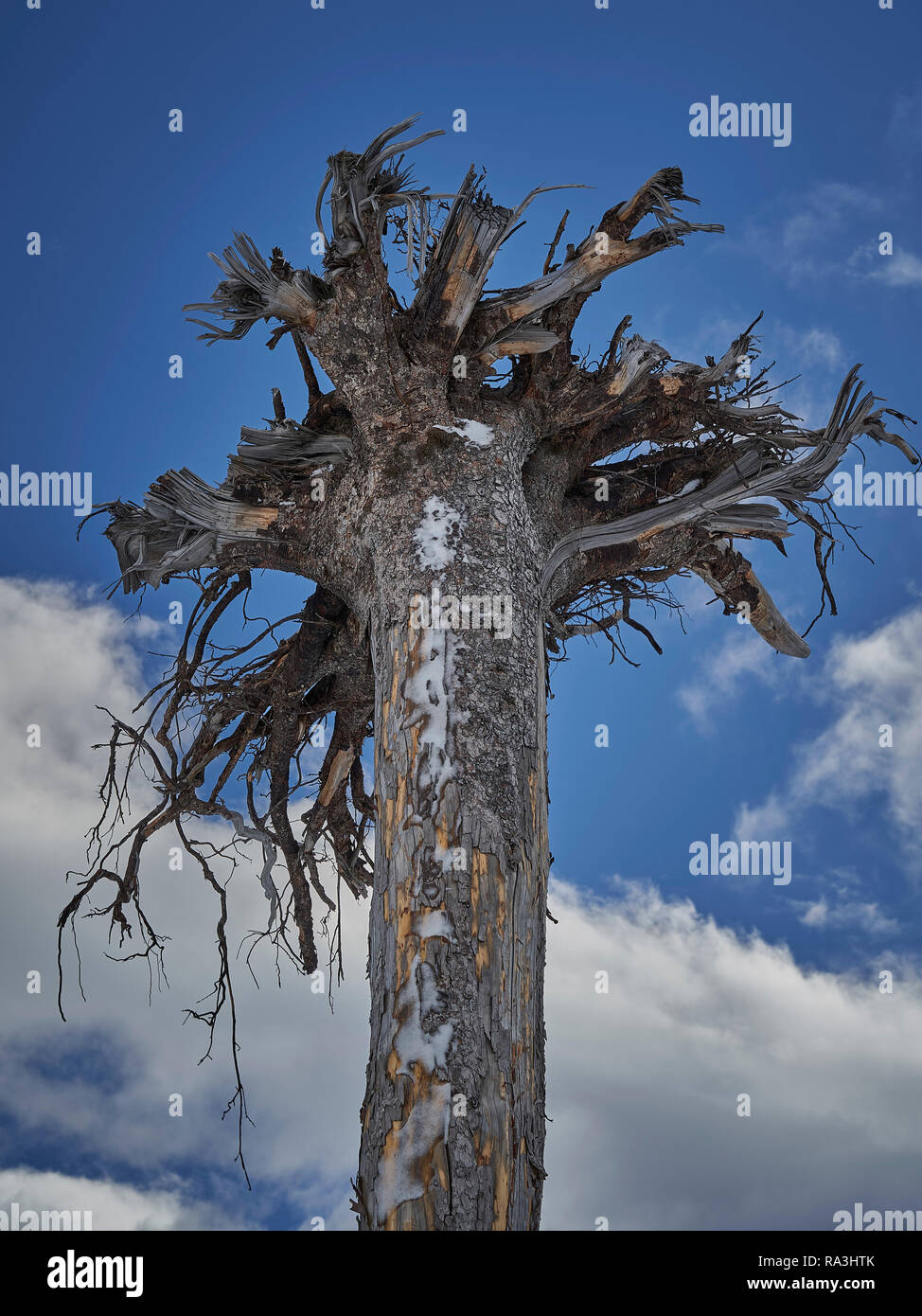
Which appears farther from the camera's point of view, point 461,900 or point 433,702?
point 433,702

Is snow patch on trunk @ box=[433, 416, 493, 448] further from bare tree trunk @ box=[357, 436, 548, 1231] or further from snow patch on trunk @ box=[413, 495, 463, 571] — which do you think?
snow patch on trunk @ box=[413, 495, 463, 571]

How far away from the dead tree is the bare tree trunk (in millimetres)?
11

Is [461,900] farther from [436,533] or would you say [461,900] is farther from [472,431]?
[472,431]

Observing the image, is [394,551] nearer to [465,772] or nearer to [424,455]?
[424,455]

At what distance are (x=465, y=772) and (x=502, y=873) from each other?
455 mm

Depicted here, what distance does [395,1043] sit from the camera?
4102 mm

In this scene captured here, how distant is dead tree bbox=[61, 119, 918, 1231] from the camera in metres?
4.14

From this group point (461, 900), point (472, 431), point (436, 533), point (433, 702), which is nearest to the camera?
point (461, 900)

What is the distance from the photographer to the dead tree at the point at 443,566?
4141 millimetres

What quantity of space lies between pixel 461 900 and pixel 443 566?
160cm

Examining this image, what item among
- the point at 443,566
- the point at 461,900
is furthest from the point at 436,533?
the point at 461,900

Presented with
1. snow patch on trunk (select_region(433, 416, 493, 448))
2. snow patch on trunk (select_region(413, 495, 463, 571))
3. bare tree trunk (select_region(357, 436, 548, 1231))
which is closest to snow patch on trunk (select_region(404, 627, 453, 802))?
bare tree trunk (select_region(357, 436, 548, 1231))

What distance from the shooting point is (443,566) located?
5.08 meters

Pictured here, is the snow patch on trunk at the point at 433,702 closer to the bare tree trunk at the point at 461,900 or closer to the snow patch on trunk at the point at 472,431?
the bare tree trunk at the point at 461,900
